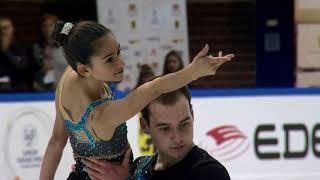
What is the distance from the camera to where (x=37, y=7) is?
8.03 meters

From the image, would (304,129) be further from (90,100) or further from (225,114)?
(90,100)

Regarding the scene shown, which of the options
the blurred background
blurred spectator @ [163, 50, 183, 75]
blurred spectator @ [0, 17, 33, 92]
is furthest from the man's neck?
blurred spectator @ [163, 50, 183, 75]

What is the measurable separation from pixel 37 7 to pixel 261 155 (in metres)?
4.48

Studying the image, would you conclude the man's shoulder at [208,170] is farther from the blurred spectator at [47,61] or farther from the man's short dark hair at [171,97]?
the blurred spectator at [47,61]

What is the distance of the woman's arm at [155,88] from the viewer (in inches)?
61.6

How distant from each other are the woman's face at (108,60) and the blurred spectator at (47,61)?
144 inches

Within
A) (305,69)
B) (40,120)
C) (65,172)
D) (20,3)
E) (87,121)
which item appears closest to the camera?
(87,121)

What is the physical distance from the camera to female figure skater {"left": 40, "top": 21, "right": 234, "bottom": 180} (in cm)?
173

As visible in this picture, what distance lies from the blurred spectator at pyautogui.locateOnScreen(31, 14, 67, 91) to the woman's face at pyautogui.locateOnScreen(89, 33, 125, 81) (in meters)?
3.67

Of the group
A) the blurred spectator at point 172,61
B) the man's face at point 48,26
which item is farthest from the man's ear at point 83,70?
the blurred spectator at point 172,61

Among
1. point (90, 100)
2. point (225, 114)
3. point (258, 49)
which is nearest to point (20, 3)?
point (258, 49)

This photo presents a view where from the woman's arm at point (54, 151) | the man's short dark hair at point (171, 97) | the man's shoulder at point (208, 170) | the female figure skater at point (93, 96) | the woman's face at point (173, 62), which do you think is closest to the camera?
the man's shoulder at point (208, 170)

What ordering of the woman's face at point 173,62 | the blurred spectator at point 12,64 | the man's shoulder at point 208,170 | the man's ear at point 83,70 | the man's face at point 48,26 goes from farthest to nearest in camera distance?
the woman's face at point 173,62 < the man's face at point 48,26 < the blurred spectator at point 12,64 < the man's ear at point 83,70 < the man's shoulder at point 208,170

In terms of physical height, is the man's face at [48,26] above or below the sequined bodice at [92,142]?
above
